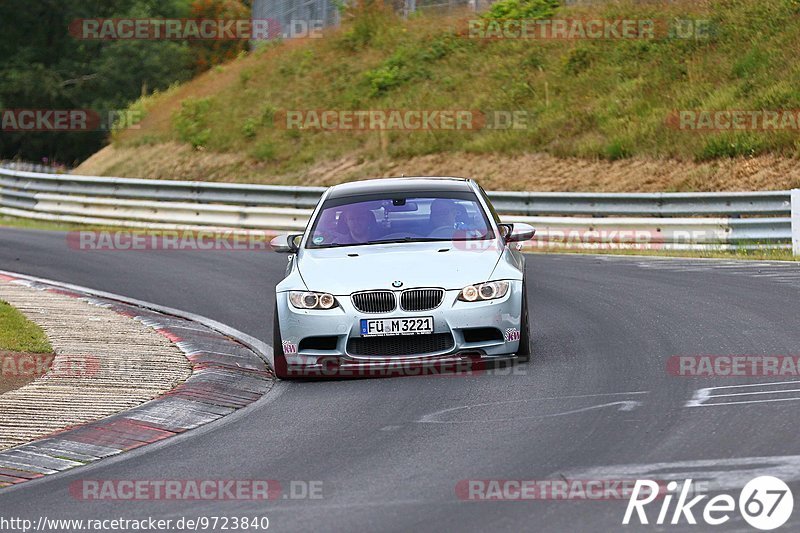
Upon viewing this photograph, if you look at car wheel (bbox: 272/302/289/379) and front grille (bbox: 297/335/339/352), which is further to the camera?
car wheel (bbox: 272/302/289/379)

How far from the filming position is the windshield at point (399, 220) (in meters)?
11.4

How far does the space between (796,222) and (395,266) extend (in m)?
10.4

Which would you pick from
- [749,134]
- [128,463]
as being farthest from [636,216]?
[128,463]

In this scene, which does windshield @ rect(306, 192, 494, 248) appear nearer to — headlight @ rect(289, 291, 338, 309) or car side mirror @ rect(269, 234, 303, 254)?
car side mirror @ rect(269, 234, 303, 254)

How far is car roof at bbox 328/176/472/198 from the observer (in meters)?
12.0

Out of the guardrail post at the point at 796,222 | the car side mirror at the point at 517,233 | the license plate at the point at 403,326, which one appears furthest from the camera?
the guardrail post at the point at 796,222

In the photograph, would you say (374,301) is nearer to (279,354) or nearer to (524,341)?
(279,354)

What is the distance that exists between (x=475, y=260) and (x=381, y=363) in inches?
47.8

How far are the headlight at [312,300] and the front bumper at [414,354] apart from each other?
5 centimetres

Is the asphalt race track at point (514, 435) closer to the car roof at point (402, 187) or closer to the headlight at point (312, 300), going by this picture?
the headlight at point (312, 300)

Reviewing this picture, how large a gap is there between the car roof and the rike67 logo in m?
5.85

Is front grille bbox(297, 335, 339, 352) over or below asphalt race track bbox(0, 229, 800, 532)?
over

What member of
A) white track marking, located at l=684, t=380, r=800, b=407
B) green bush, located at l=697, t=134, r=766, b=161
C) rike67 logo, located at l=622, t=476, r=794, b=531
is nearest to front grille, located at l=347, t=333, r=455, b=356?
white track marking, located at l=684, t=380, r=800, b=407

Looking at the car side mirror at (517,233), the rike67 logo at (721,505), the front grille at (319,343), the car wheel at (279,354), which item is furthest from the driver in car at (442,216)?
the rike67 logo at (721,505)
